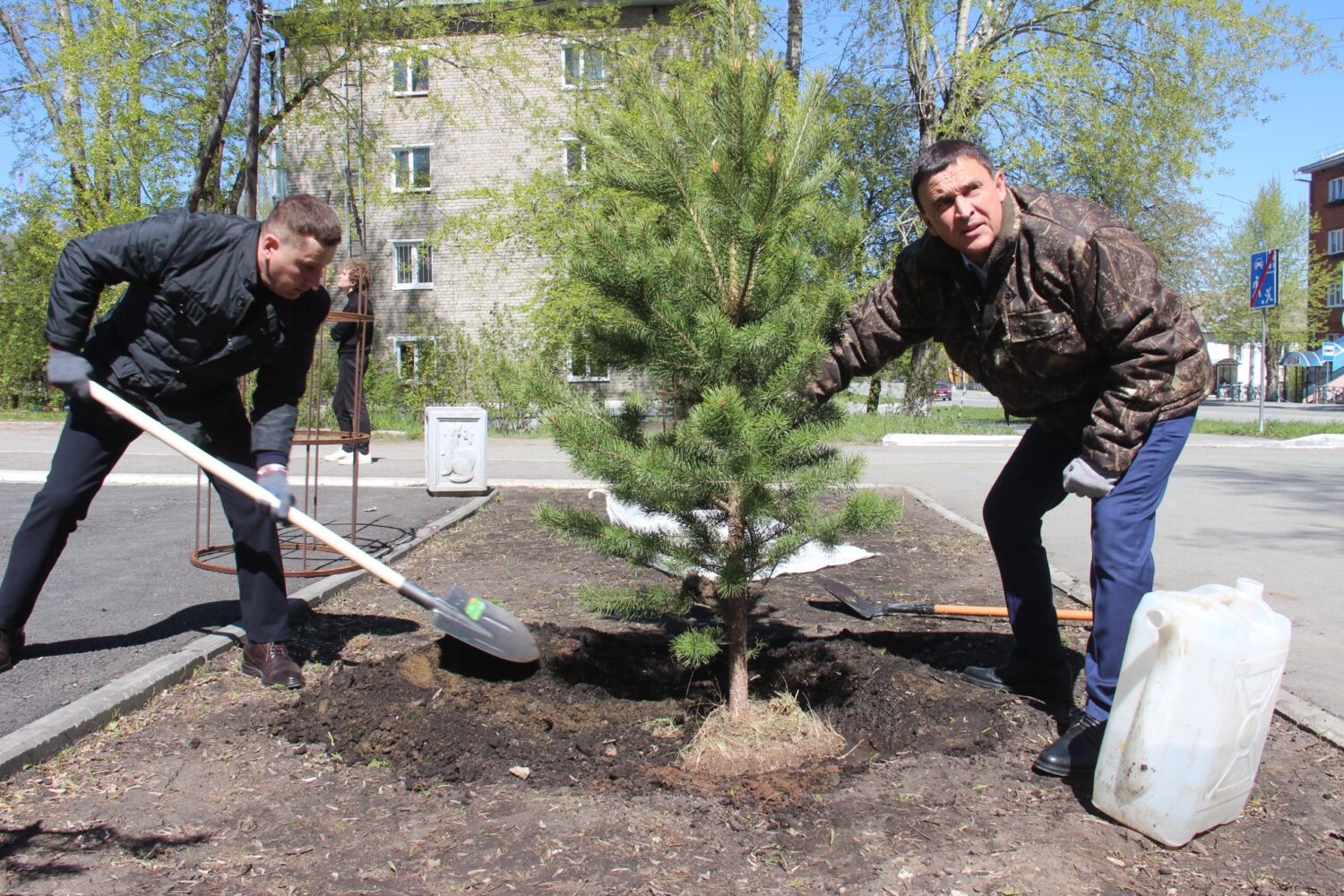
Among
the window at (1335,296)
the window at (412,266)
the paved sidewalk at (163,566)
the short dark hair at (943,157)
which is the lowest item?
the paved sidewalk at (163,566)

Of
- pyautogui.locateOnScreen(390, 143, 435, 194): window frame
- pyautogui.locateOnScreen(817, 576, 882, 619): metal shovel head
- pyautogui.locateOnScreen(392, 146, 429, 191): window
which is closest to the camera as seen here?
pyautogui.locateOnScreen(817, 576, 882, 619): metal shovel head

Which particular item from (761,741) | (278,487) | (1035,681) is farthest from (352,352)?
(1035,681)

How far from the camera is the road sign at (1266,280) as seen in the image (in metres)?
15.8

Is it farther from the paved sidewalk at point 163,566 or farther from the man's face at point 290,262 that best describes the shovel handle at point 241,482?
the paved sidewalk at point 163,566

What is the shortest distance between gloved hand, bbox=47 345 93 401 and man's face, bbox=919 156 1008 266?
2.83 metres

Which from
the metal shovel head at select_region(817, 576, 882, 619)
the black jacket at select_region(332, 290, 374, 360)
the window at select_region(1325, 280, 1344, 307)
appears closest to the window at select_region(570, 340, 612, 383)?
the metal shovel head at select_region(817, 576, 882, 619)

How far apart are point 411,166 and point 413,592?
3034 cm

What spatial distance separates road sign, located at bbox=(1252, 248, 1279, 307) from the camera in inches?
622

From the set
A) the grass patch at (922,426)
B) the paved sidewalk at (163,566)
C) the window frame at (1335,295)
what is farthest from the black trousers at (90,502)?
the window frame at (1335,295)

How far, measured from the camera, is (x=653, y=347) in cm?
303

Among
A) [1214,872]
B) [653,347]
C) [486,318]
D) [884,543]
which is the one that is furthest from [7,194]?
[1214,872]

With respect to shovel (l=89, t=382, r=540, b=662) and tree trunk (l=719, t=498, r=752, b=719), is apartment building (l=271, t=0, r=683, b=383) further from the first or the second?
A: tree trunk (l=719, t=498, r=752, b=719)

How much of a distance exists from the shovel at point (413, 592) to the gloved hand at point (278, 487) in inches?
0.9

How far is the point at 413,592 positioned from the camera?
325 cm
